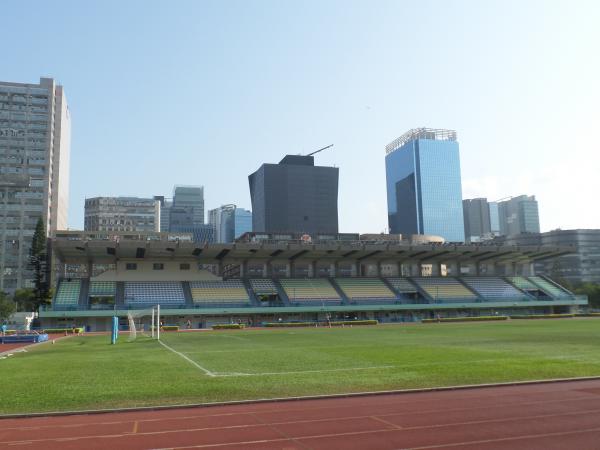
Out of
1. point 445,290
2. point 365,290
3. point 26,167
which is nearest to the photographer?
point 365,290

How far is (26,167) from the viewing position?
449 feet

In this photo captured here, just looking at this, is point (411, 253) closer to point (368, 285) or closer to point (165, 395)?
point (368, 285)

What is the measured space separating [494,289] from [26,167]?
400 feet

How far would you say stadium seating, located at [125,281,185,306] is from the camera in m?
68.4

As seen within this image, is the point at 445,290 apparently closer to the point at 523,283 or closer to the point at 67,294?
the point at 523,283

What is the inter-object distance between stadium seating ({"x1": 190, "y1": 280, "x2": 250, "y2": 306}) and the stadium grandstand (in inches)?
5.9

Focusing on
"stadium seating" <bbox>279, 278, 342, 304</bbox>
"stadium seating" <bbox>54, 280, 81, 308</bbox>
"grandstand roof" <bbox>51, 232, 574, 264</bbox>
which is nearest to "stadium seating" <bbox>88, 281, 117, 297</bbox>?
"stadium seating" <bbox>54, 280, 81, 308</bbox>

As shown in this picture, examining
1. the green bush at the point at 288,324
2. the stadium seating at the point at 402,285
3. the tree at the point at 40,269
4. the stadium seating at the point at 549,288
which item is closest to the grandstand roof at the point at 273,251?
the stadium seating at the point at 402,285

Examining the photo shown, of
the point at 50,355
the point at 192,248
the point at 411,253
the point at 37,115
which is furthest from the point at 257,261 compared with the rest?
the point at 37,115

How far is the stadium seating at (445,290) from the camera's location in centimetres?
7931

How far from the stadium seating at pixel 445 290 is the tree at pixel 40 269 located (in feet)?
192

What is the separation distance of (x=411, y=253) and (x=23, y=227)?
10530 cm

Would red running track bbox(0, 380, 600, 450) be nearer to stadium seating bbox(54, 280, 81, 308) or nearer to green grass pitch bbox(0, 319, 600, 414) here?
green grass pitch bbox(0, 319, 600, 414)

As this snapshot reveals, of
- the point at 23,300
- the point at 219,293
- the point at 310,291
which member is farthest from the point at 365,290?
the point at 23,300
